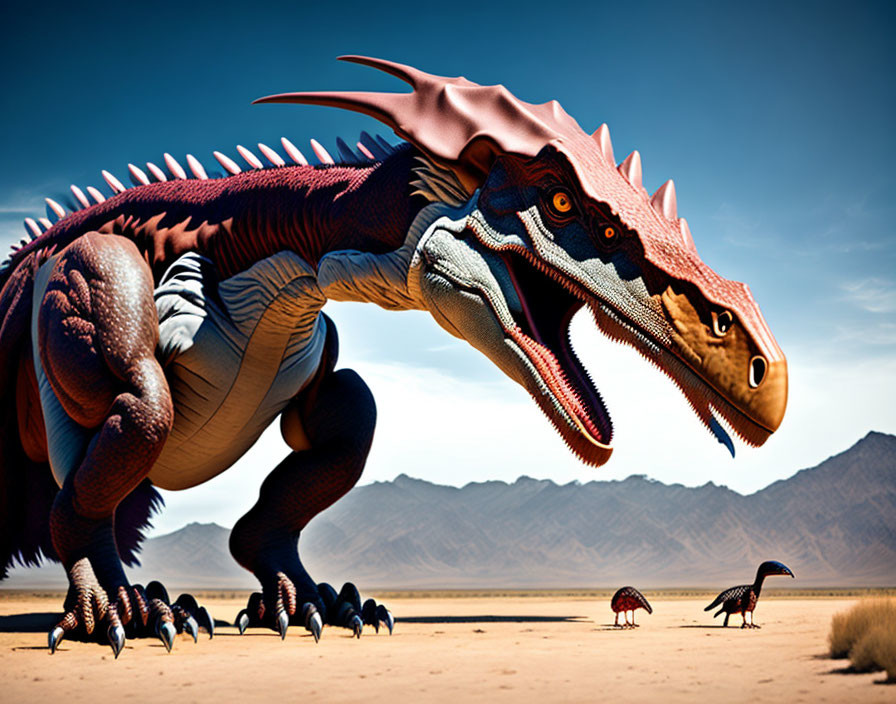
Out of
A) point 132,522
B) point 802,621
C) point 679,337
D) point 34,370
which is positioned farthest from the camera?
point 132,522

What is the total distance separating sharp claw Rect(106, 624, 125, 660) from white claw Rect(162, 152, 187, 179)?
3.36 m

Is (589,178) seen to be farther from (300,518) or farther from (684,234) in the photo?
Result: (300,518)

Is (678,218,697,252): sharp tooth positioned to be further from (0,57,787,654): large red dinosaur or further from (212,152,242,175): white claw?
(212,152,242,175): white claw

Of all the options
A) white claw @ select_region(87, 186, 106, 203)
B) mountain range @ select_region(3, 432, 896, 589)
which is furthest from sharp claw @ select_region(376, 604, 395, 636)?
mountain range @ select_region(3, 432, 896, 589)

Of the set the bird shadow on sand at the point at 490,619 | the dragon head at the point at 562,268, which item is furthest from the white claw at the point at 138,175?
the bird shadow on sand at the point at 490,619

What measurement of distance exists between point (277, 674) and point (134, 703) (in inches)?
30.6

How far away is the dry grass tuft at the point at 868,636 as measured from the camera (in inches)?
159

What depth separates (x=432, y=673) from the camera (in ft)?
14.0

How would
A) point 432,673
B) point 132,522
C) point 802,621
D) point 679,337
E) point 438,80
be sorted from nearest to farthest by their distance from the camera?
point 432,673 < point 679,337 < point 438,80 < point 802,621 < point 132,522

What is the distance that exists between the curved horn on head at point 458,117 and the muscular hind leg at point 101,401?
1.71 m

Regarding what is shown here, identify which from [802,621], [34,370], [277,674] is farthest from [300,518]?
[802,621]

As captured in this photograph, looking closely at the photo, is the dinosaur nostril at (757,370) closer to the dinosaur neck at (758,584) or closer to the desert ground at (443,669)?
the desert ground at (443,669)

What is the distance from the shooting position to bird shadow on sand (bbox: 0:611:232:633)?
6.86 meters

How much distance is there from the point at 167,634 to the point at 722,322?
333 centimetres
